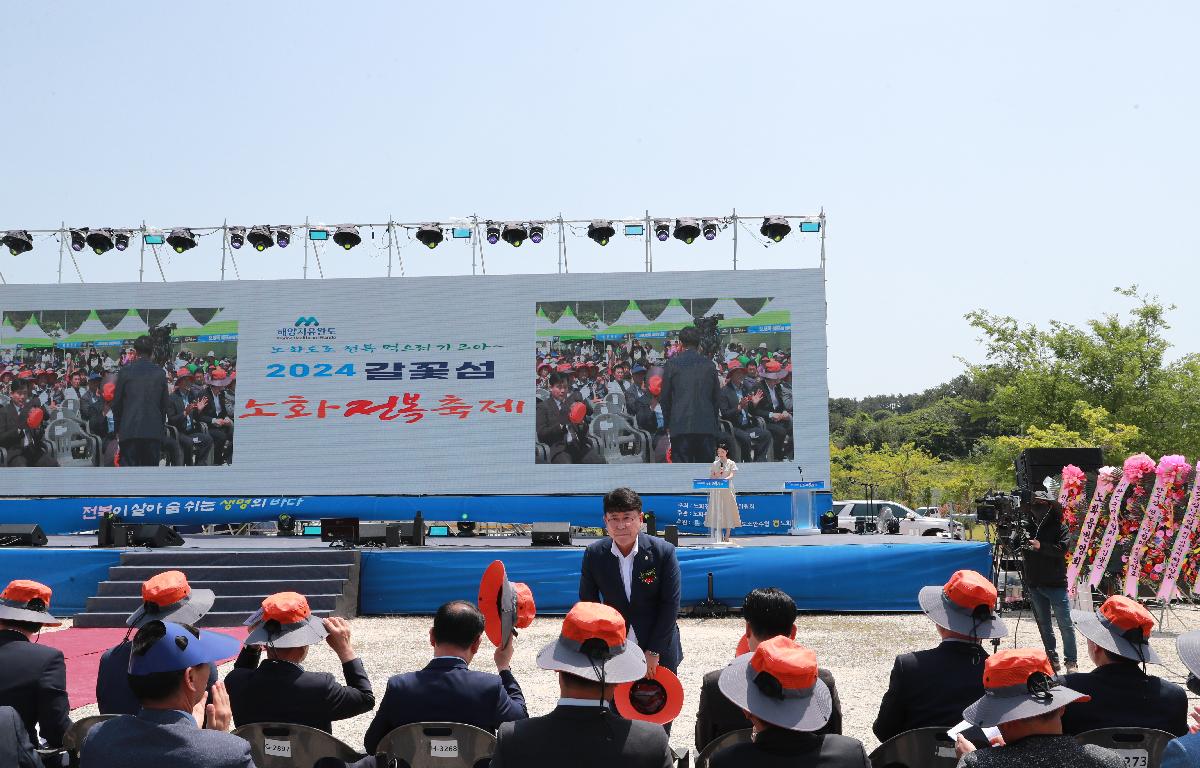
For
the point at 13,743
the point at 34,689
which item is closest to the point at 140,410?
the point at 34,689

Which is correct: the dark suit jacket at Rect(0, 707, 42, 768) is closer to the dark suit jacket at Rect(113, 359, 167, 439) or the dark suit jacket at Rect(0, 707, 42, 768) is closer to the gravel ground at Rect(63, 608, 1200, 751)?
the gravel ground at Rect(63, 608, 1200, 751)

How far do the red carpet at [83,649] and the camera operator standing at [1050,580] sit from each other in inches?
303

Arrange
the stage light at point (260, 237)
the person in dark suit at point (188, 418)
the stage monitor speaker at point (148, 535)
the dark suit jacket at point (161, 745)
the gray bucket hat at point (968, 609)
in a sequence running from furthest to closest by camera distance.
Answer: the stage light at point (260, 237) → the person in dark suit at point (188, 418) → the stage monitor speaker at point (148, 535) → the gray bucket hat at point (968, 609) → the dark suit jacket at point (161, 745)

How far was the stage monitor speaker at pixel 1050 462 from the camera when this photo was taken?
1266 cm

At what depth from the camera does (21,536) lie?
1557cm

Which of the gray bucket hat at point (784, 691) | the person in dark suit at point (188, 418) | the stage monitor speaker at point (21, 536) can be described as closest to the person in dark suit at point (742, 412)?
the person in dark suit at point (188, 418)

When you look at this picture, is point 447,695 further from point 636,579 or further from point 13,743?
point 636,579

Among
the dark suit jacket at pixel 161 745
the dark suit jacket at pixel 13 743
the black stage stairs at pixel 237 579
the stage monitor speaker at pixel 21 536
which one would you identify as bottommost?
the black stage stairs at pixel 237 579

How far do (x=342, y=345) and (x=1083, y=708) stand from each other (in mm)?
16861

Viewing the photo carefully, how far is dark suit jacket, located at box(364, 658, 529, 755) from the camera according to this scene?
3266mm

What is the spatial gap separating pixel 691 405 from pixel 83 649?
→ 423 inches

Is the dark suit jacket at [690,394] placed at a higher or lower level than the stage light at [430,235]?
lower

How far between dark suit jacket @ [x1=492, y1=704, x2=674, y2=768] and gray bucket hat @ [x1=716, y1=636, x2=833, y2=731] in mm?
254

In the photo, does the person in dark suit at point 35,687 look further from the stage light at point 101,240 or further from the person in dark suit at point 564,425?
the stage light at point 101,240
